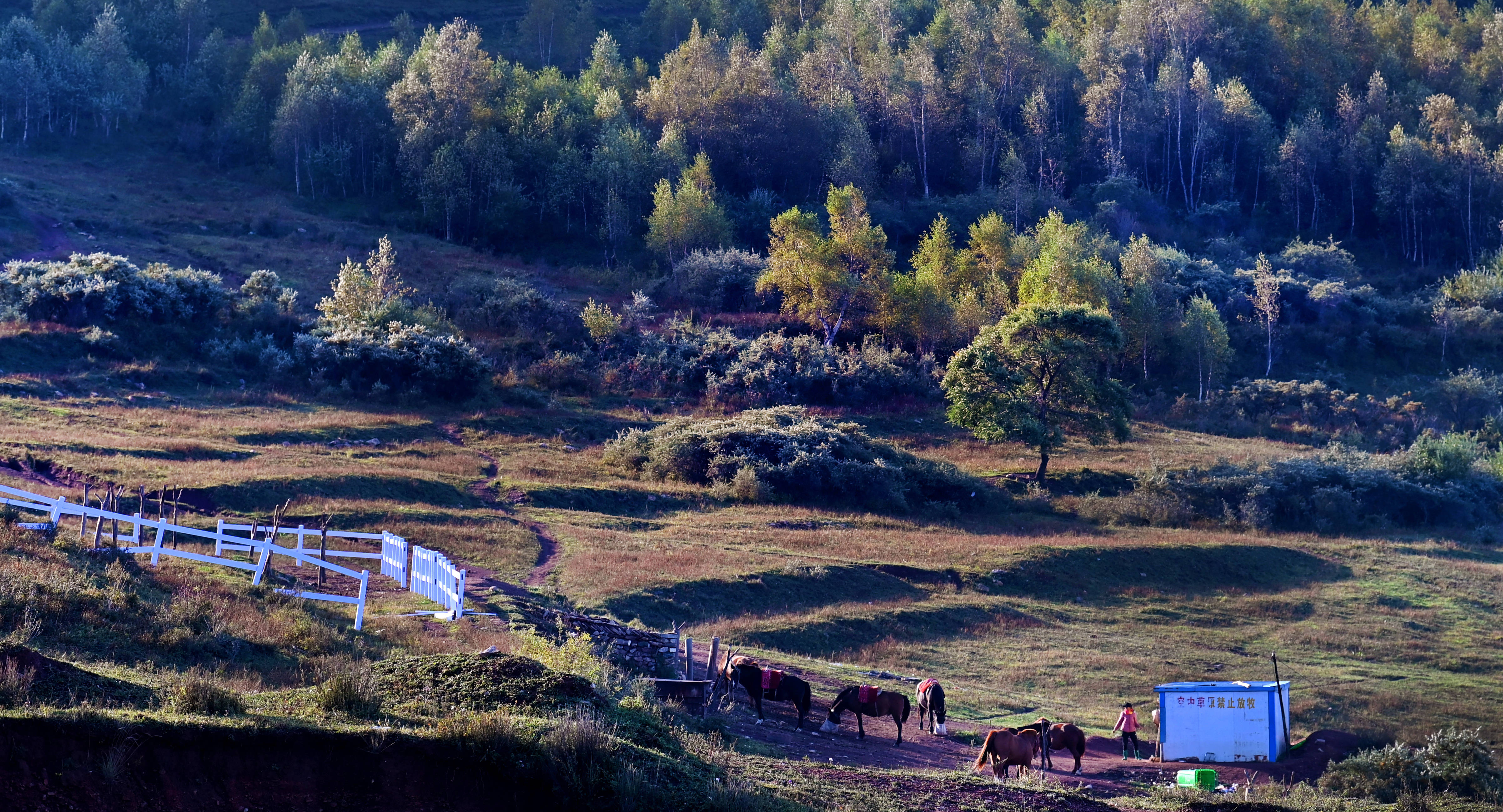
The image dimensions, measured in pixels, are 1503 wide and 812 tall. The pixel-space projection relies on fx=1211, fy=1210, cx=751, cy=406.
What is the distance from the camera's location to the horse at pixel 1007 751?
1712 centimetres

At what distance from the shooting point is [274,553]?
22000 mm

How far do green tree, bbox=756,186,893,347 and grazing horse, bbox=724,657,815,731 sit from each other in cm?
4330

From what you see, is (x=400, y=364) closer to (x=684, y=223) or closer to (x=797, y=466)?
(x=797, y=466)

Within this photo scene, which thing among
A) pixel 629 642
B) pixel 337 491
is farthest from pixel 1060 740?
pixel 337 491

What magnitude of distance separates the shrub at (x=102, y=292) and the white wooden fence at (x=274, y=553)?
28841 mm

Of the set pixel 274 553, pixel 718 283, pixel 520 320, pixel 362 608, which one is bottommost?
pixel 362 608

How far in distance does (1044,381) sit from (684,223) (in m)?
30.2

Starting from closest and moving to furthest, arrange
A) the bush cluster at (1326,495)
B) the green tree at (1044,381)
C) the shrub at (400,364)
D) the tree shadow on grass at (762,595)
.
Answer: the tree shadow on grass at (762,595) → the bush cluster at (1326,495) → the green tree at (1044,381) → the shrub at (400,364)

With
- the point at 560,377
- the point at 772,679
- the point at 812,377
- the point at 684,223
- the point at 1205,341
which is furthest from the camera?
the point at 684,223

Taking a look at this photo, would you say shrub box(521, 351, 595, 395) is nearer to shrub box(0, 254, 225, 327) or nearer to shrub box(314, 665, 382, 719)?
shrub box(0, 254, 225, 327)

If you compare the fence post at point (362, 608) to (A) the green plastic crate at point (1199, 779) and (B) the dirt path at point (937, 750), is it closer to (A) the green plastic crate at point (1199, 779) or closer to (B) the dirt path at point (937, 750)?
(B) the dirt path at point (937, 750)

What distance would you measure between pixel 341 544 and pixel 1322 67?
328 ft

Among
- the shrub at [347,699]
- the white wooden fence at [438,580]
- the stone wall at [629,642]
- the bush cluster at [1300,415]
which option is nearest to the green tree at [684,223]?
the bush cluster at [1300,415]

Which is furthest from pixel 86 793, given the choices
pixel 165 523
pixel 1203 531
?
pixel 1203 531
